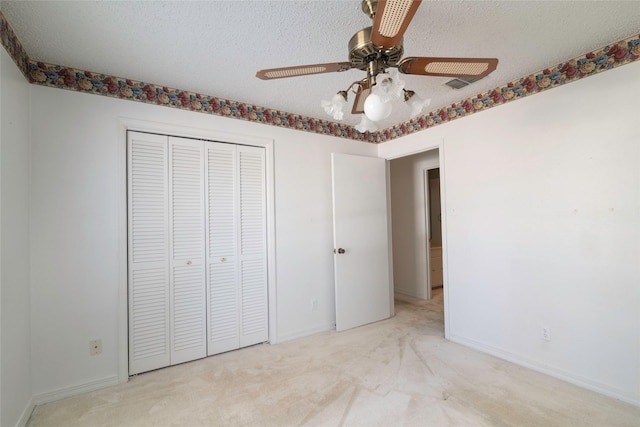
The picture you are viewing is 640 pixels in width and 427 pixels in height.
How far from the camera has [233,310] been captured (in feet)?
8.98

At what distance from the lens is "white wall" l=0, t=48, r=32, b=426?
1550mm

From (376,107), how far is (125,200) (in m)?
2.05

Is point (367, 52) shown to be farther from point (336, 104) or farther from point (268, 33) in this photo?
point (268, 33)

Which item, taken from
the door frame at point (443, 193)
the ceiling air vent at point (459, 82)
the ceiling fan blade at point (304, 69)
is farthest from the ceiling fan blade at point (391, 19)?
the door frame at point (443, 193)

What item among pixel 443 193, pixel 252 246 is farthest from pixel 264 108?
pixel 443 193

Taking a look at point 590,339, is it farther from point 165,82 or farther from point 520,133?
point 165,82

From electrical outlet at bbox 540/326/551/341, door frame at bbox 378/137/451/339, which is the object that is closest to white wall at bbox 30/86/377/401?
door frame at bbox 378/137/451/339

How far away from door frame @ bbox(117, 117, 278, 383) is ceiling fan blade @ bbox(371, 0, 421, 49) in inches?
78.1

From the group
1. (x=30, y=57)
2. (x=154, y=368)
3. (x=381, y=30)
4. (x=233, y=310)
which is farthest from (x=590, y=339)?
(x=30, y=57)

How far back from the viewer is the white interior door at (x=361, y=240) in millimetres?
3219

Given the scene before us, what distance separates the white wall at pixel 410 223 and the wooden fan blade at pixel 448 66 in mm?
3033

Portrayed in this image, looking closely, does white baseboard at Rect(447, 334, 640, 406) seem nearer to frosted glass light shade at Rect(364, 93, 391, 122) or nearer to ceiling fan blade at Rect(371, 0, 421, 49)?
frosted glass light shade at Rect(364, 93, 391, 122)

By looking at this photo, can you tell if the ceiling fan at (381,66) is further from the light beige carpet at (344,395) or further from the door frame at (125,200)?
the light beige carpet at (344,395)

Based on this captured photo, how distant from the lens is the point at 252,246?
9.37ft
